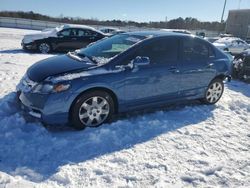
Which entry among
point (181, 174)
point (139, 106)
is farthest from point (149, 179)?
point (139, 106)

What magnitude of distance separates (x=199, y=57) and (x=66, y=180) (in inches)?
157

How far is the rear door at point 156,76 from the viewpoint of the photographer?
5199mm

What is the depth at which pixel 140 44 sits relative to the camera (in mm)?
5352

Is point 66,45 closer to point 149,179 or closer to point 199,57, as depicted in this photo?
point 199,57

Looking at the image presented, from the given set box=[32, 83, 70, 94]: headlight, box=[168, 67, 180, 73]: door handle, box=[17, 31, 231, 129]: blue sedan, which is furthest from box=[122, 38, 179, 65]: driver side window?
box=[32, 83, 70, 94]: headlight

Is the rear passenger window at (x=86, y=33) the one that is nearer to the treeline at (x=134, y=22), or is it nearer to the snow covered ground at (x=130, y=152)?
the snow covered ground at (x=130, y=152)

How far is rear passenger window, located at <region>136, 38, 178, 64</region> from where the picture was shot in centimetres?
540

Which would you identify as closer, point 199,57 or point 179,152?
point 179,152

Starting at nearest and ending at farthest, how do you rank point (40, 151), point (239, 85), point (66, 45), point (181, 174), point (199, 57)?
1. point (181, 174)
2. point (40, 151)
3. point (199, 57)
4. point (239, 85)
5. point (66, 45)

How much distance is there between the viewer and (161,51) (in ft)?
18.3

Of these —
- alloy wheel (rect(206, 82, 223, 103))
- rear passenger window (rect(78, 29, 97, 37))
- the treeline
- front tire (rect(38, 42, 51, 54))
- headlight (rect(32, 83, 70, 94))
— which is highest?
headlight (rect(32, 83, 70, 94))

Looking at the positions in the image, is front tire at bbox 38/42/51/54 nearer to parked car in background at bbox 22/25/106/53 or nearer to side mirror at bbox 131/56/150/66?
parked car in background at bbox 22/25/106/53

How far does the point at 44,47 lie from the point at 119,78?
9.74 meters

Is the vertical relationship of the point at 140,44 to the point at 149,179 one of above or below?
above
